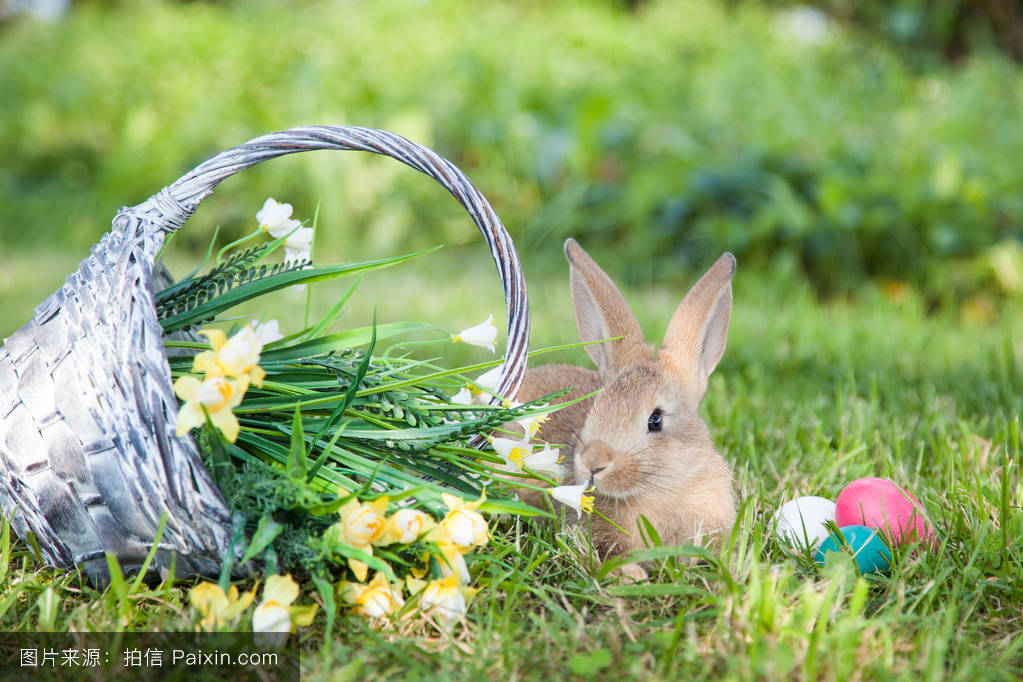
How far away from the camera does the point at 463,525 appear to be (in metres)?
1.64

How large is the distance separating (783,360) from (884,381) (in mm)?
387

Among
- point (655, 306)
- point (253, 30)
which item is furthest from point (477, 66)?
point (655, 306)

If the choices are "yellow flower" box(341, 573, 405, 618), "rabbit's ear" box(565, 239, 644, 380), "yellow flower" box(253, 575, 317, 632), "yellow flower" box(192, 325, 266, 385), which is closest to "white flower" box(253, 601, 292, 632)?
"yellow flower" box(253, 575, 317, 632)

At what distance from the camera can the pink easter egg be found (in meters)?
1.93

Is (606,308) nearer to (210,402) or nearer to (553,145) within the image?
(210,402)

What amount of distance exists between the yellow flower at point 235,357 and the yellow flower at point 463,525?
42 centimetres

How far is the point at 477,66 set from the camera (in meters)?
6.71

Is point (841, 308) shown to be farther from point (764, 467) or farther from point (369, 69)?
point (369, 69)

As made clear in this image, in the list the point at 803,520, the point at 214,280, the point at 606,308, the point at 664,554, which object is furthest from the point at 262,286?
the point at 803,520

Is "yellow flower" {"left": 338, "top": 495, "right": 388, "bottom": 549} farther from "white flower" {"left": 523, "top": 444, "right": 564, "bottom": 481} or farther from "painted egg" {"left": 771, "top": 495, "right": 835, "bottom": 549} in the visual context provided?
"painted egg" {"left": 771, "top": 495, "right": 835, "bottom": 549}

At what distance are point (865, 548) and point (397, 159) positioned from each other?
49.3 inches

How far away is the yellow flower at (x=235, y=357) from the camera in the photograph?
1.56 meters

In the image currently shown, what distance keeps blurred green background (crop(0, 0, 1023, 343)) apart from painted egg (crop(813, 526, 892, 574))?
1901mm

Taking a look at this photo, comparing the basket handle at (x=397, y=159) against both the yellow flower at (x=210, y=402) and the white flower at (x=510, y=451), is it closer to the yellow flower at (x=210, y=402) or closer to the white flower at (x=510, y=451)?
the white flower at (x=510, y=451)
